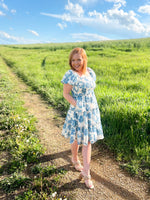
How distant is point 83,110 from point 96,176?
1241mm

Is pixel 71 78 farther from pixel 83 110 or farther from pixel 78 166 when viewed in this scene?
pixel 78 166

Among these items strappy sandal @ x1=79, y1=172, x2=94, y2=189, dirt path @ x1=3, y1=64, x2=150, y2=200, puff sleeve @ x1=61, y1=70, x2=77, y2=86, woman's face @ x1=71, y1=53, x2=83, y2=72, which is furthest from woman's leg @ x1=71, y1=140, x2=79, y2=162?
woman's face @ x1=71, y1=53, x2=83, y2=72

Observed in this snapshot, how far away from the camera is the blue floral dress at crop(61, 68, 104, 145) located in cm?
253

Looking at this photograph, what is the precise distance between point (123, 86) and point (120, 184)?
4.46 meters

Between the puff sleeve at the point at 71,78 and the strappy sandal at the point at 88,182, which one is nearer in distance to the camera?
the puff sleeve at the point at 71,78

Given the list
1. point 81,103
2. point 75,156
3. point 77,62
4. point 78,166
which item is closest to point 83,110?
point 81,103

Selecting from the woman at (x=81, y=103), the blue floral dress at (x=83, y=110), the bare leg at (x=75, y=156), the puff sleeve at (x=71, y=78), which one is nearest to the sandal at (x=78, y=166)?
the bare leg at (x=75, y=156)

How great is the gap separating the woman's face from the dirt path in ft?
5.89

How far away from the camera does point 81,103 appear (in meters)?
2.55

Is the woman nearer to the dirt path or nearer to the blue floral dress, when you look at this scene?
the blue floral dress

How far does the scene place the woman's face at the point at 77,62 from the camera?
2.51 m

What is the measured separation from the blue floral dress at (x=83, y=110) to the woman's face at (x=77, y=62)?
97mm

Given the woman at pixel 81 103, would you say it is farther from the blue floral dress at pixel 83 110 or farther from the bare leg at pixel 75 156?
the bare leg at pixel 75 156

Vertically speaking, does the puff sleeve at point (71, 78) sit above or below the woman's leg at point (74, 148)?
above
